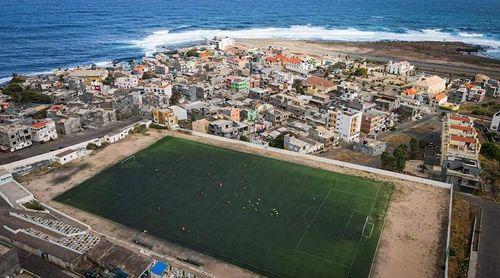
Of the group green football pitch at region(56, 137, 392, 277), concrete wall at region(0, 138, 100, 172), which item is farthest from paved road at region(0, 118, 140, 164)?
green football pitch at region(56, 137, 392, 277)

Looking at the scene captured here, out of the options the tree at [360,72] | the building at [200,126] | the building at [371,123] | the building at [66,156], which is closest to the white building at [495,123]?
the building at [371,123]

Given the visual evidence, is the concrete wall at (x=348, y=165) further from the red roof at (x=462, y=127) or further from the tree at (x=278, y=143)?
the red roof at (x=462, y=127)

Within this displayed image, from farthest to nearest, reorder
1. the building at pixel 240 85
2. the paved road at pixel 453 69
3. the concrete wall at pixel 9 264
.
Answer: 1. the paved road at pixel 453 69
2. the building at pixel 240 85
3. the concrete wall at pixel 9 264

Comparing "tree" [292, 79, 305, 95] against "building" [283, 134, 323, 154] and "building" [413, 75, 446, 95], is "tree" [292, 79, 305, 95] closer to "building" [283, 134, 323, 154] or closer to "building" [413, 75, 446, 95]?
"building" [413, 75, 446, 95]

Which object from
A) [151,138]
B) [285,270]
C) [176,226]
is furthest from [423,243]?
[151,138]

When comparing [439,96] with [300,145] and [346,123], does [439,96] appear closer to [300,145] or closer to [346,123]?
[346,123]

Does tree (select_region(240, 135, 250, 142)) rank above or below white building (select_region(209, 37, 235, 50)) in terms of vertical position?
below
